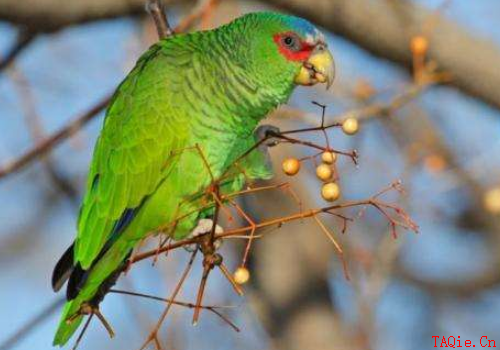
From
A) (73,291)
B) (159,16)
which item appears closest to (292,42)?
(159,16)

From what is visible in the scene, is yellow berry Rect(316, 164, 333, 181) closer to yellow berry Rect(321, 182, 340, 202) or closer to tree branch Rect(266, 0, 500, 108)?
yellow berry Rect(321, 182, 340, 202)

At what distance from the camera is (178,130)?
124 inches

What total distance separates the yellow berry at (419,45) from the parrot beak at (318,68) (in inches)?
22.0

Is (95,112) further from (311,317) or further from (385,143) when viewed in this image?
(385,143)

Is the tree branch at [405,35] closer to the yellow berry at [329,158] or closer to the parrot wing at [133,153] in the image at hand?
the parrot wing at [133,153]

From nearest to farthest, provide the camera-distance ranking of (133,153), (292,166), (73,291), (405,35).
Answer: (292,166), (73,291), (133,153), (405,35)

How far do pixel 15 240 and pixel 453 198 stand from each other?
3501 mm

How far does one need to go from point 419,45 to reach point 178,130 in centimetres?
104

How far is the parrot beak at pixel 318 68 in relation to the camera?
3.18 m

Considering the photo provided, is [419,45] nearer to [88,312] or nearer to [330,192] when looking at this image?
[330,192]

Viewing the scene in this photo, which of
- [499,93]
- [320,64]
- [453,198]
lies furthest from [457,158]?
[320,64]

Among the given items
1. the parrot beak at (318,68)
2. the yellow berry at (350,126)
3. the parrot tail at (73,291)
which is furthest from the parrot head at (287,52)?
the parrot tail at (73,291)

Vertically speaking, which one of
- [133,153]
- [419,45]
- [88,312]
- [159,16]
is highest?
[419,45]

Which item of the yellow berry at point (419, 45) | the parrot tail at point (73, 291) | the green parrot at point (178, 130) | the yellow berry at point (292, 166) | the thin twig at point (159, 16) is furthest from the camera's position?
the yellow berry at point (419, 45)
